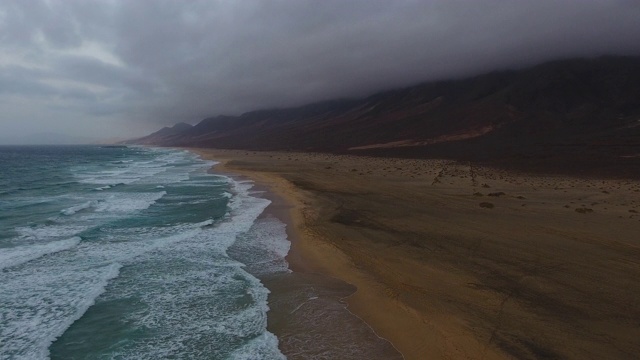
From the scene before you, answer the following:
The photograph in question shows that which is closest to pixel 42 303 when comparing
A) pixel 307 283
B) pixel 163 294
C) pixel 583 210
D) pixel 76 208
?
pixel 163 294

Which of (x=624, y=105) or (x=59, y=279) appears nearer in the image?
(x=59, y=279)

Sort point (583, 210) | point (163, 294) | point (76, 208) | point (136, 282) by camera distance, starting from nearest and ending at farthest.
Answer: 1. point (163, 294)
2. point (136, 282)
3. point (583, 210)
4. point (76, 208)

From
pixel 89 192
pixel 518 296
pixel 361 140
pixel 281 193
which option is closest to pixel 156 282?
pixel 518 296

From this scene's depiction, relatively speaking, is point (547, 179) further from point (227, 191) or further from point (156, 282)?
point (156, 282)

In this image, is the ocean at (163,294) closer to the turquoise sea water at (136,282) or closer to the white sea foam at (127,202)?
the turquoise sea water at (136,282)

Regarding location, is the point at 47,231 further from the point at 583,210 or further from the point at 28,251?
the point at 583,210

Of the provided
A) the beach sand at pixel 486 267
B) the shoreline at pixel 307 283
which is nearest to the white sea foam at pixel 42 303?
the shoreline at pixel 307 283
